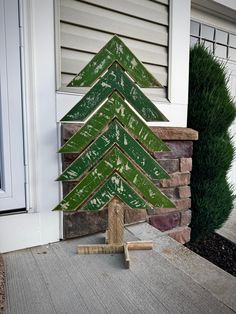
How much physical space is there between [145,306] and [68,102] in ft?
3.55

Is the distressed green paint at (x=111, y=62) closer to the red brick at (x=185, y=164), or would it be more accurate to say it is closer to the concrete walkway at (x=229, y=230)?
the red brick at (x=185, y=164)

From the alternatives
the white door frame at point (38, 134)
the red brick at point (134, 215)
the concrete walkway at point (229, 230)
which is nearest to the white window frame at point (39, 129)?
the white door frame at point (38, 134)

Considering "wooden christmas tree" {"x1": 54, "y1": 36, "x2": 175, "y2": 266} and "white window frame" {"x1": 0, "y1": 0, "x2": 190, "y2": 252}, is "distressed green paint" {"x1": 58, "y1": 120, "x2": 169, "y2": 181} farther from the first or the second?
"white window frame" {"x1": 0, "y1": 0, "x2": 190, "y2": 252}

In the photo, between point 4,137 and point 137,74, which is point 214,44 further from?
point 4,137

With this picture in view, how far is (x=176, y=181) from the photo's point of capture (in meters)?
1.83

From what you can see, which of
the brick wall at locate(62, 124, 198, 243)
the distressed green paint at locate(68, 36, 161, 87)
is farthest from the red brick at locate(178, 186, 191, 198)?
the distressed green paint at locate(68, 36, 161, 87)

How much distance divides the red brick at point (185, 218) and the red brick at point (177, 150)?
0.45 metres

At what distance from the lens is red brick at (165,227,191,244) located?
1844 mm

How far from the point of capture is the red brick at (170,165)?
176 centimetres

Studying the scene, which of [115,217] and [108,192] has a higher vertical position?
[108,192]

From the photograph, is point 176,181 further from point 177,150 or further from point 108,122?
point 108,122

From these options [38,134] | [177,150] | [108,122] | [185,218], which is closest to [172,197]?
[185,218]

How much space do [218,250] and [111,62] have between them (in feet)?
5.72

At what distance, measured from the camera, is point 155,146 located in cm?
121
